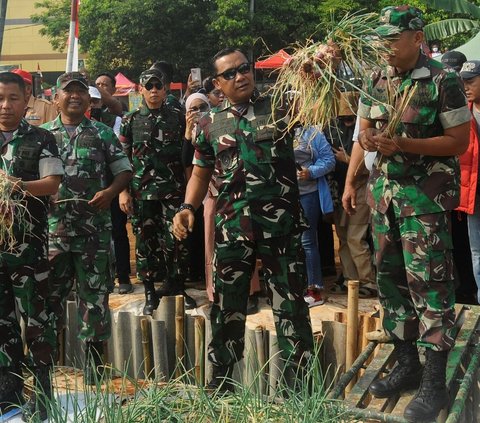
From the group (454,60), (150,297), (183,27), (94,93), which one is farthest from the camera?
(183,27)

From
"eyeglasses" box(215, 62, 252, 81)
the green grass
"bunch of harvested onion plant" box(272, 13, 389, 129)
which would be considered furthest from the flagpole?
the green grass

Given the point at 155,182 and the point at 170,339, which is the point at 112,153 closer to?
the point at 155,182

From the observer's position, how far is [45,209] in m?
4.23

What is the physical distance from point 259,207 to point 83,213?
1379 millimetres

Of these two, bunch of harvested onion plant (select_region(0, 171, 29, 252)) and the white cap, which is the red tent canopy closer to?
the white cap

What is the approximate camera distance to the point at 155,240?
623 centimetres

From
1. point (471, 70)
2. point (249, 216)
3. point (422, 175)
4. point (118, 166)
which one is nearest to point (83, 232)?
point (118, 166)

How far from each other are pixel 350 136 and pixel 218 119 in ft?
8.45

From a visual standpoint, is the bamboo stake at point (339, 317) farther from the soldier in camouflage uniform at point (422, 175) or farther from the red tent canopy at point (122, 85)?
the red tent canopy at point (122, 85)

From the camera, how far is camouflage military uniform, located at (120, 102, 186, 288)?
20.0 feet

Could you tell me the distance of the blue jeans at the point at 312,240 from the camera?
611 centimetres

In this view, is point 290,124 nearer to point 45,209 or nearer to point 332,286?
point 45,209

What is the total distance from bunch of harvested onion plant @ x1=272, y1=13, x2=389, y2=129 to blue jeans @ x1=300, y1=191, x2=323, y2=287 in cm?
272

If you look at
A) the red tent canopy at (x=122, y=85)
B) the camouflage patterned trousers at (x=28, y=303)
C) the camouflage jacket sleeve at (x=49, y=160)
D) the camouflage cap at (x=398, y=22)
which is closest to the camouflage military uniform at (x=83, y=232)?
the camouflage patterned trousers at (x=28, y=303)
